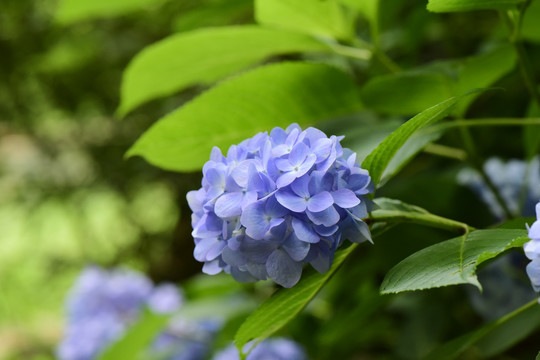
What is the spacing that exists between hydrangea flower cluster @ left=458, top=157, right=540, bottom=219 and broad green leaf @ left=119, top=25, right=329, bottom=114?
31 cm

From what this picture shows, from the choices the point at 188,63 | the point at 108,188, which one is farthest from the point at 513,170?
the point at 108,188

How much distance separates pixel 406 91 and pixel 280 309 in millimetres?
259

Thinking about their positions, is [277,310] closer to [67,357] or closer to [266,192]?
[266,192]

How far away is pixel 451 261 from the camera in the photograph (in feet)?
1.28

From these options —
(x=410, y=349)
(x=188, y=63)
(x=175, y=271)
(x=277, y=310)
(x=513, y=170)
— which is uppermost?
(x=188, y=63)

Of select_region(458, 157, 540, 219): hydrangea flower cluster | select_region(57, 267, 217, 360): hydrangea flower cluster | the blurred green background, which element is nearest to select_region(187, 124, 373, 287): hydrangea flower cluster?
select_region(458, 157, 540, 219): hydrangea flower cluster

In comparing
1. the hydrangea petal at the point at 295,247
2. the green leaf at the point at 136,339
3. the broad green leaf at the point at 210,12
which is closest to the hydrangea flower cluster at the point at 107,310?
the green leaf at the point at 136,339

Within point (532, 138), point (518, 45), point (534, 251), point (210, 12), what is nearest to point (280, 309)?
point (534, 251)

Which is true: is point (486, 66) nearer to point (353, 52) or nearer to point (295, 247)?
point (353, 52)

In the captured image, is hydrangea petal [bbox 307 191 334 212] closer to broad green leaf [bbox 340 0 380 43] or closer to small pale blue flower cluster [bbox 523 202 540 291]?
small pale blue flower cluster [bbox 523 202 540 291]

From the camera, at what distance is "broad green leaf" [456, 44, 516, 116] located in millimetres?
570

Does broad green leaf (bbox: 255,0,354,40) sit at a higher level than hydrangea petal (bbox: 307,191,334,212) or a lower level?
higher

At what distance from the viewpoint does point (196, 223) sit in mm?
451

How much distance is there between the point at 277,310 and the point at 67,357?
800 mm
